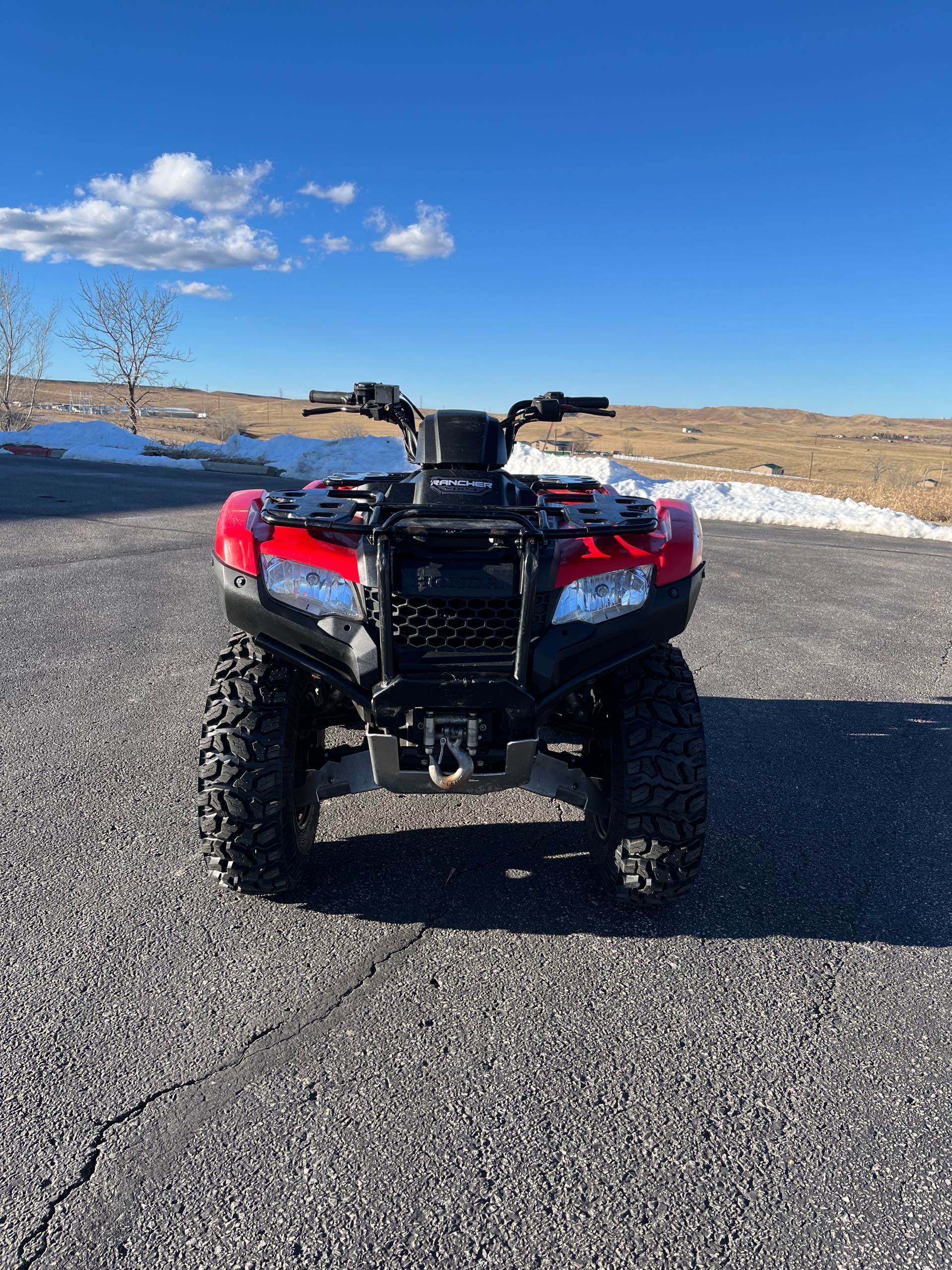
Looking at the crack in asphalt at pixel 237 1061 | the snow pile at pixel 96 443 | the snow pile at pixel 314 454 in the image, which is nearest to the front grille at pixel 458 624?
the crack in asphalt at pixel 237 1061

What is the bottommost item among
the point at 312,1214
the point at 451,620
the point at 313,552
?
the point at 312,1214

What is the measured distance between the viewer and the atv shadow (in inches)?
118

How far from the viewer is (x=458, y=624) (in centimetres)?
261

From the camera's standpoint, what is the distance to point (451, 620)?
2598mm

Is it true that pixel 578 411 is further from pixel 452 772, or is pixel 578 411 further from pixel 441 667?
pixel 452 772

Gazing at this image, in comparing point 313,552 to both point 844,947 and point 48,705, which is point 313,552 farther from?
point 48,705

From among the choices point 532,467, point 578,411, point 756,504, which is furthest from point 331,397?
point 532,467

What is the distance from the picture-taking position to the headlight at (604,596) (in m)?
2.67

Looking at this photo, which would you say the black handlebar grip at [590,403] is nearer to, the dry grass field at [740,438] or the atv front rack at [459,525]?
the atv front rack at [459,525]

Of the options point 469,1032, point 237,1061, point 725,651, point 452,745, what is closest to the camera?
point 237,1061

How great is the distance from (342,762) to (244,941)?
65 cm

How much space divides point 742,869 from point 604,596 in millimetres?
1387

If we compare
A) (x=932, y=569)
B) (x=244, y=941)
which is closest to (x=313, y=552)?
(x=244, y=941)

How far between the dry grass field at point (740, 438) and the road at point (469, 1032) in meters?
17.1
